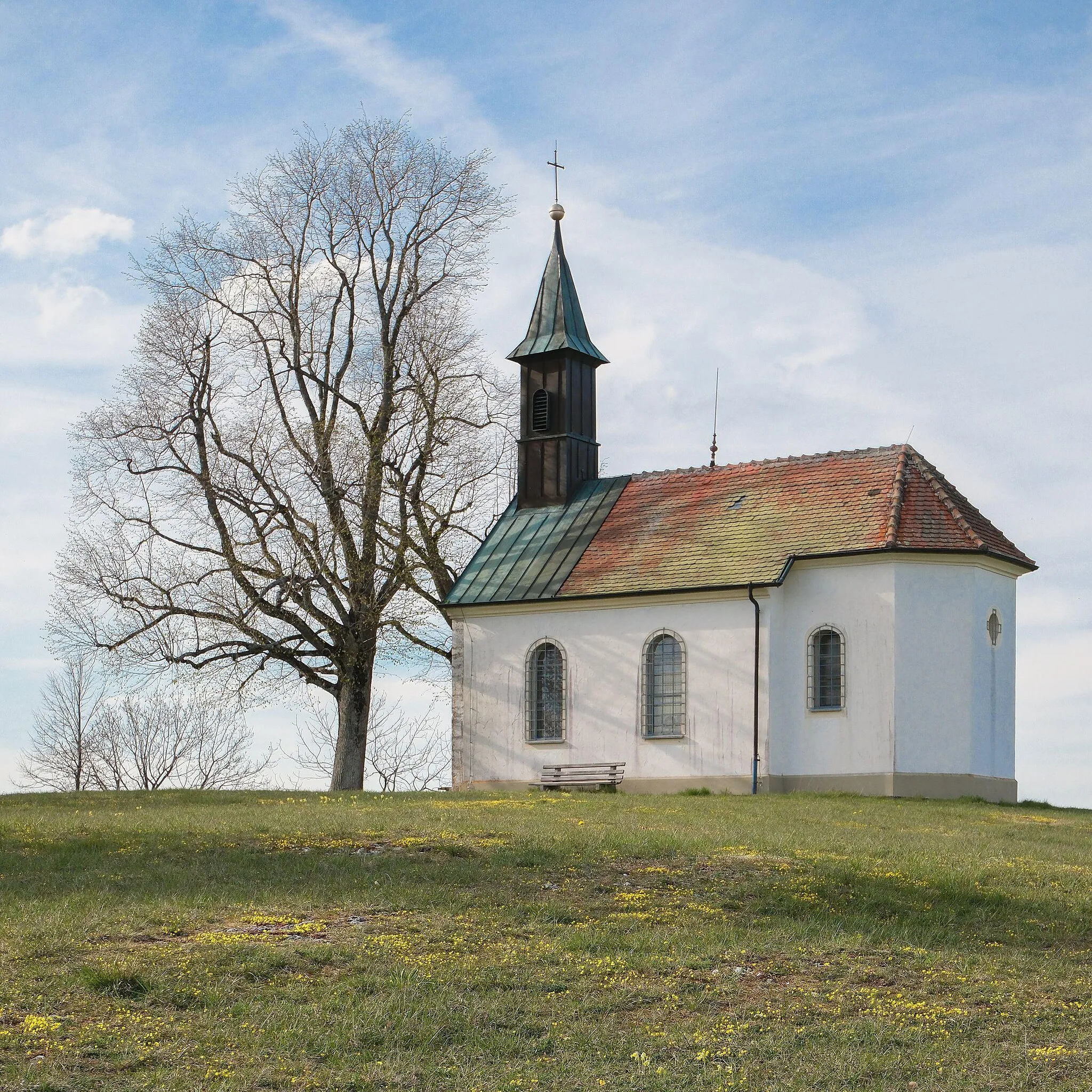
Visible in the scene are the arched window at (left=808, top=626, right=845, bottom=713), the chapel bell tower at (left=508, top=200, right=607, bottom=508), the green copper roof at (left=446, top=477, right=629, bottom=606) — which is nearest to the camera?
the arched window at (left=808, top=626, right=845, bottom=713)

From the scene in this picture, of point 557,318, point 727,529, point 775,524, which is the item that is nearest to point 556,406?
point 557,318

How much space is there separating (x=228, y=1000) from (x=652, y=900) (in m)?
4.84

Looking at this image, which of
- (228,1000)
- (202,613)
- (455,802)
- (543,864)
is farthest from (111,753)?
(228,1000)

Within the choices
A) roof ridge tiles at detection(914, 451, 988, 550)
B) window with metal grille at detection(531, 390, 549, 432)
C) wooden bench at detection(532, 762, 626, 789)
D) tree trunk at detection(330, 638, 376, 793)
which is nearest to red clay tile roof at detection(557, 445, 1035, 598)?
roof ridge tiles at detection(914, 451, 988, 550)

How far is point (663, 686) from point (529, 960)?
722 inches

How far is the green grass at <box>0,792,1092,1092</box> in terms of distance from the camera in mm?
9492

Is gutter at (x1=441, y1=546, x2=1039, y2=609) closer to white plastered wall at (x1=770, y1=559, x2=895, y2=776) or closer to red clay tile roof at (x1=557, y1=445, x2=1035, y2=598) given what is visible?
red clay tile roof at (x1=557, y1=445, x2=1035, y2=598)

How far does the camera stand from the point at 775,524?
2992 centimetres

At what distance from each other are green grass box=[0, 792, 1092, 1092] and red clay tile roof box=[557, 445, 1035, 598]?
35.4 ft

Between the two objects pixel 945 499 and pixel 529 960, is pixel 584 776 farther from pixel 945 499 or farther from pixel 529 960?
pixel 529 960

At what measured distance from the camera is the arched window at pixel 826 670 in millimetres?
28156

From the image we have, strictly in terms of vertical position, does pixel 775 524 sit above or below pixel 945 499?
below

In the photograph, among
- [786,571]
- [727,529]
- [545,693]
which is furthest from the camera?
[545,693]

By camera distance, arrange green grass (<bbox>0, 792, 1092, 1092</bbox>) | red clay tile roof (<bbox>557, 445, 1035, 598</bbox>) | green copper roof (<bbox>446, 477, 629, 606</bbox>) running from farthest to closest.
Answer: green copper roof (<bbox>446, 477, 629, 606</bbox>), red clay tile roof (<bbox>557, 445, 1035, 598</bbox>), green grass (<bbox>0, 792, 1092, 1092</bbox>)
